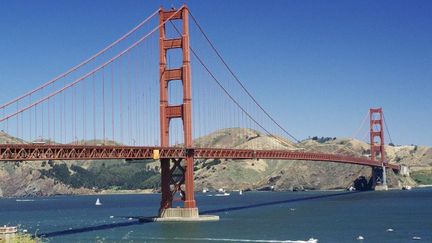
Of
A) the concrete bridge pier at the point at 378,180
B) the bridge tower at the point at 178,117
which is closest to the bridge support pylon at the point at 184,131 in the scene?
the bridge tower at the point at 178,117

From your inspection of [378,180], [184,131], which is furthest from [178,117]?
[378,180]

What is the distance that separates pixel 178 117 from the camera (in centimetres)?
7706

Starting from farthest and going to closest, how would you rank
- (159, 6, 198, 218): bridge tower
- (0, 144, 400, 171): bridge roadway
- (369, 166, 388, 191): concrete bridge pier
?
(369, 166, 388, 191): concrete bridge pier < (159, 6, 198, 218): bridge tower < (0, 144, 400, 171): bridge roadway

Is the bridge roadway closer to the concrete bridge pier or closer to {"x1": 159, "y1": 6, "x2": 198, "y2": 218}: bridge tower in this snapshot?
{"x1": 159, "y1": 6, "x2": 198, "y2": 218}: bridge tower

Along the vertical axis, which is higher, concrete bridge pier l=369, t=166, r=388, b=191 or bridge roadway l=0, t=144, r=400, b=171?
bridge roadway l=0, t=144, r=400, b=171

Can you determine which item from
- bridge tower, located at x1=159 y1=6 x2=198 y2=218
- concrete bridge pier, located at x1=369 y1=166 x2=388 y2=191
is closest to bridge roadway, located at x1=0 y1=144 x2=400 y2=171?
bridge tower, located at x1=159 y1=6 x2=198 y2=218

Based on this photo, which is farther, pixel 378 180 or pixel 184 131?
pixel 378 180

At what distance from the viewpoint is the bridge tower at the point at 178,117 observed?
7675 cm

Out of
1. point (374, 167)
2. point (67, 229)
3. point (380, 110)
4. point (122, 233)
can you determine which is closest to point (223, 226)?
point (122, 233)

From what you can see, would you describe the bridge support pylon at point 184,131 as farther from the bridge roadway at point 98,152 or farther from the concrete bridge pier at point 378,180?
the concrete bridge pier at point 378,180

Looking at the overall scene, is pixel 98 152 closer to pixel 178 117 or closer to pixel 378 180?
pixel 178 117

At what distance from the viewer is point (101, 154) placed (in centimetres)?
6397

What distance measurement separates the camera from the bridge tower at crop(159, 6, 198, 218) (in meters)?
76.8

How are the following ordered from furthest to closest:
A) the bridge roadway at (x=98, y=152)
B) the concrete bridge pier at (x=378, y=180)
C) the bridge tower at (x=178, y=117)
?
the concrete bridge pier at (x=378, y=180)
the bridge tower at (x=178, y=117)
the bridge roadway at (x=98, y=152)
